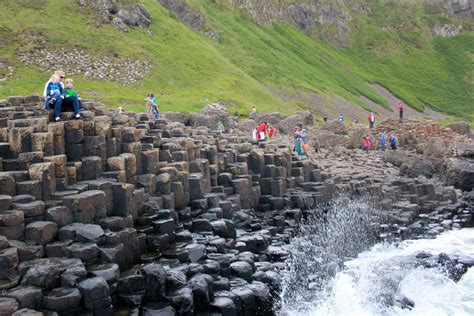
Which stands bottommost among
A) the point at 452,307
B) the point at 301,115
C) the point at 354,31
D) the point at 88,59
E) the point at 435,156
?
the point at 452,307

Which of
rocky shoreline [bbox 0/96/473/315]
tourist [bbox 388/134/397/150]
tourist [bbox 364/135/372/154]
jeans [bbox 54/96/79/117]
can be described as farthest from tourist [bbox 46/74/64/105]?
tourist [bbox 388/134/397/150]

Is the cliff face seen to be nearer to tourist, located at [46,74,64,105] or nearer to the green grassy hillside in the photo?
the green grassy hillside

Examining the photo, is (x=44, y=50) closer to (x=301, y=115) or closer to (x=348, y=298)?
(x=301, y=115)

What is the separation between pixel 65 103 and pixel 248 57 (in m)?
67.4

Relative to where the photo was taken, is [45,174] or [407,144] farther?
[407,144]

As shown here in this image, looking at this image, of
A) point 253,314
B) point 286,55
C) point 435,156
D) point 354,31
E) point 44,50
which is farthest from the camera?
point 354,31

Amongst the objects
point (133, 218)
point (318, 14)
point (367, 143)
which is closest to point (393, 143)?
point (367, 143)

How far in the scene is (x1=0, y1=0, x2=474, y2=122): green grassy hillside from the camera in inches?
2144

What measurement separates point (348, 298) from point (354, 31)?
411 feet

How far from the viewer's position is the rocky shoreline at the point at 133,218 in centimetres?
1435

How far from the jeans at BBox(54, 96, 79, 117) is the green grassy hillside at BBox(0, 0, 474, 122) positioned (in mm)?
26676

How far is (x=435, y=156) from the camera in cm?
4116

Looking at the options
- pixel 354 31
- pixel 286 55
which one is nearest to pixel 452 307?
pixel 286 55

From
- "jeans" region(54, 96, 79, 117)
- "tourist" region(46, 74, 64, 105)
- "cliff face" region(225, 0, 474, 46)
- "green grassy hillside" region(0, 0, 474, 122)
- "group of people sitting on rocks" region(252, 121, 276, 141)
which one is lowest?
"group of people sitting on rocks" region(252, 121, 276, 141)
